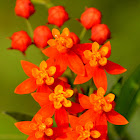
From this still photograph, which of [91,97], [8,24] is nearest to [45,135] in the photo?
[91,97]

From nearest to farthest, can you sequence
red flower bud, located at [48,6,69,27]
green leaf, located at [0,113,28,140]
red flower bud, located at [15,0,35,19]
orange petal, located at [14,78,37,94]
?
orange petal, located at [14,78,37,94]
green leaf, located at [0,113,28,140]
red flower bud, located at [48,6,69,27]
red flower bud, located at [15,0,35,19]

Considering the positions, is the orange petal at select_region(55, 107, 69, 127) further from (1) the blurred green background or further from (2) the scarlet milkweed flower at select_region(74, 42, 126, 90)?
(1) the blurred green background

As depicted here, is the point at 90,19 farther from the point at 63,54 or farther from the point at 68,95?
the point at 68,95

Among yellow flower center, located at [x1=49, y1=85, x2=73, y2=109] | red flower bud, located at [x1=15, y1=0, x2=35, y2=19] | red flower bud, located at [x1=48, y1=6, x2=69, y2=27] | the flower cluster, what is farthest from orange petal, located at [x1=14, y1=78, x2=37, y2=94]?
red flower bud, located at [x1=15, y1=0, x2=35, y2=19]

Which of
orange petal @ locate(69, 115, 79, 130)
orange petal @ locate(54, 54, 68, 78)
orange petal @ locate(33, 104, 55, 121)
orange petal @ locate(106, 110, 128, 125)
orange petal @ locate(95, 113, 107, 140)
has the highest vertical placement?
orange petal @ locate(54, 54, 68, 78)

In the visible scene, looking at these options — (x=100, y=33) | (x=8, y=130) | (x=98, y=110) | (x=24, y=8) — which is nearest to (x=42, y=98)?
(x=98, y=110)

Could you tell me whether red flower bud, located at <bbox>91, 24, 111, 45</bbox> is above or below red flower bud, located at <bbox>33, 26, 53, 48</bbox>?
above

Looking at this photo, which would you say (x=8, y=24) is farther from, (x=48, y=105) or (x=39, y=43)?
(x=48, y=105)

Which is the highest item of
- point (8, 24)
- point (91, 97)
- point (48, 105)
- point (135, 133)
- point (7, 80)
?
point (91, 97)
